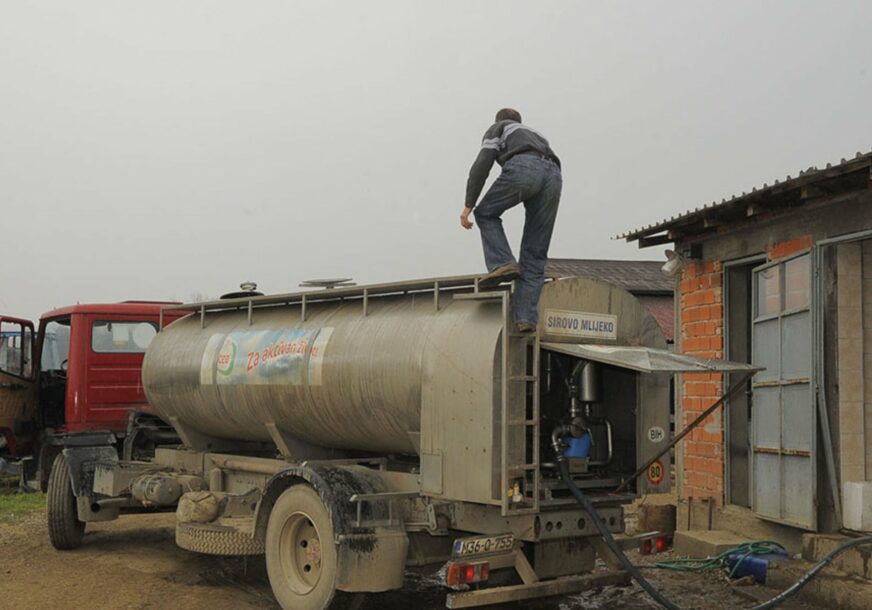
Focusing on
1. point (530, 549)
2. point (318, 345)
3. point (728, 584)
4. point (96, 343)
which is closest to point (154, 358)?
point (96, 343)

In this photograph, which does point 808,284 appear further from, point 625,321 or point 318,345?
point 318,345

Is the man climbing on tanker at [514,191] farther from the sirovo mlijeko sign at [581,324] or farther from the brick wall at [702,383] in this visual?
the brick wall at [702,383]

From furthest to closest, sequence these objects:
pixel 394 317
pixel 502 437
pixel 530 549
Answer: pixel 394 317 < pixel 530 549 < pixel 502 437

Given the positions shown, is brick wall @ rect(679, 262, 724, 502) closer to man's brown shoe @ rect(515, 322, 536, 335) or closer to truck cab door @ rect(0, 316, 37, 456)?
man's brown shoe @ rect(515, 322, 536, 335)

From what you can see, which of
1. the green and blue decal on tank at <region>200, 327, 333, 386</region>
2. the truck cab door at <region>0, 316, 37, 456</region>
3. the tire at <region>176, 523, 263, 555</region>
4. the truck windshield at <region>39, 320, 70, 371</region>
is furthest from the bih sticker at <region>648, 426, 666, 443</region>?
the truck cab door at <region>0, 316, 37, 456</region>

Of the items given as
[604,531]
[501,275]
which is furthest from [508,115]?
[604,531]

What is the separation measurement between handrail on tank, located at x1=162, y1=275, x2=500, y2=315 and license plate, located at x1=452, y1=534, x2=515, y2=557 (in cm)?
167

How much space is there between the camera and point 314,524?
→ 6691mm

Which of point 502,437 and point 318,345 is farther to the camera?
point 318,345

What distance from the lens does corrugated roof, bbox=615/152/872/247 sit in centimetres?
751

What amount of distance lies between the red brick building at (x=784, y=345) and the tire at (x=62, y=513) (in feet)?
21.6

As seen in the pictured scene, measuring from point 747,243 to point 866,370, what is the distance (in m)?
1.91

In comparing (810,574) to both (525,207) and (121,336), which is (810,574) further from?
(121,336)

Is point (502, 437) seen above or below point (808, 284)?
below
